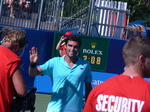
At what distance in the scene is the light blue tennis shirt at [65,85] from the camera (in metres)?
4.58

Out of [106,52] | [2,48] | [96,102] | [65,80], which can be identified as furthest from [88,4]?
[96,102]

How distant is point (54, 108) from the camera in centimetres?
459

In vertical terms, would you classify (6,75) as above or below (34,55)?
below

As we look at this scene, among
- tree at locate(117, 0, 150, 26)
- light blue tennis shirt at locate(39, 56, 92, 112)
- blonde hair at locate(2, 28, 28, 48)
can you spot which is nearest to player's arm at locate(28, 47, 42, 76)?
light blue tennis shirt at locate(39, 56, 92, 112)

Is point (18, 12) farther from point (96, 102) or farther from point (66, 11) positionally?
point (96, 102)

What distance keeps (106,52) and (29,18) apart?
248 centimetres

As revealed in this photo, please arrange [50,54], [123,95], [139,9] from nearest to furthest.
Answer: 1. [123,95]
2. [50,54]
3. [139,9]

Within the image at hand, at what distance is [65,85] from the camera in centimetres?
465

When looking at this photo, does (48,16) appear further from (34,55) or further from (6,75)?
(6,75)

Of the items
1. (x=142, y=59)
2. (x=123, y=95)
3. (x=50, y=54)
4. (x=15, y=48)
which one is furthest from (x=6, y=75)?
(x=50, y=54)

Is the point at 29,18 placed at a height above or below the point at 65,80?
above

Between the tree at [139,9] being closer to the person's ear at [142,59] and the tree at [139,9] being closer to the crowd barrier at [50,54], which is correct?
the crowd barrier at [50,54]

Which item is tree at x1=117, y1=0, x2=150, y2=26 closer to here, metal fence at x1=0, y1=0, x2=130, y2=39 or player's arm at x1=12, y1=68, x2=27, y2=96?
metal fence at x1=0, y1=0, x2=130, y2=39

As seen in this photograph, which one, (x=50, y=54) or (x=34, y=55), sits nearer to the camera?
(x=34, y=55)
